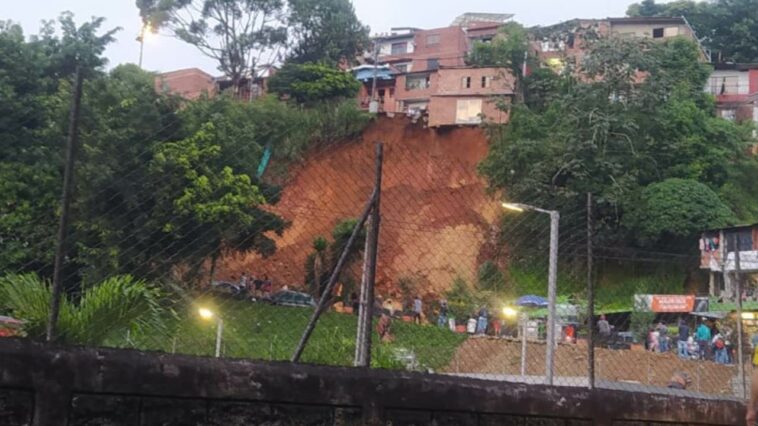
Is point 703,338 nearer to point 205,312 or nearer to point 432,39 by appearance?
point 205,312

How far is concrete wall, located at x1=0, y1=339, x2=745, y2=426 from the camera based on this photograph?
3428 millimetres

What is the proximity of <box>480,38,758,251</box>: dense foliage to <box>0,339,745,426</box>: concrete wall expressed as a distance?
25.9 m

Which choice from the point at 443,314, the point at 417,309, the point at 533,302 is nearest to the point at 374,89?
the point at 533,302

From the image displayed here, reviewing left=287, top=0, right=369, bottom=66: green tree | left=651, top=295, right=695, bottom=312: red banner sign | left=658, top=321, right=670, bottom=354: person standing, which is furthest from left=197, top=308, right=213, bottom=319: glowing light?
left=287, top=0, right=369, bottom=66: green tree

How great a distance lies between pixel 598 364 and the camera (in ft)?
52.9

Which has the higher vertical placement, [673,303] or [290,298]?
[673,303]

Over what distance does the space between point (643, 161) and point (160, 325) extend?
32.6 metres

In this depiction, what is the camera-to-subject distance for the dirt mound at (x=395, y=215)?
704 cm

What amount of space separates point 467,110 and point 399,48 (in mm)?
15535

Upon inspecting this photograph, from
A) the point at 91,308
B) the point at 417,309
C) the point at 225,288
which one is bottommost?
the point at 417,309

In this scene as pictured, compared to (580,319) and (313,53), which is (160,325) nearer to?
(580,319)

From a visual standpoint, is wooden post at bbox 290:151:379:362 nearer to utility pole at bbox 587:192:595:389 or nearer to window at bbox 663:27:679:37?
utility pole at bbox 587:192:595:389

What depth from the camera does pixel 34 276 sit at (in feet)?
14.0

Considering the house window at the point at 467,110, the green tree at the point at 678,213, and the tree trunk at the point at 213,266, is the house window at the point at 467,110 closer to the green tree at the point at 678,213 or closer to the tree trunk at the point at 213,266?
the green tree at the point at 678,213
